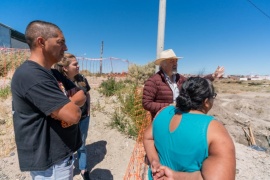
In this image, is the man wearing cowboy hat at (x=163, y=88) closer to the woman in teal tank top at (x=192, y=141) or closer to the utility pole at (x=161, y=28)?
the utility pole at (x=161, y=28)

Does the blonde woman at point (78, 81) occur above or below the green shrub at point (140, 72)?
below

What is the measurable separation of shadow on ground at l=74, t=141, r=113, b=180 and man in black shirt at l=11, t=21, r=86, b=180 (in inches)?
83.9

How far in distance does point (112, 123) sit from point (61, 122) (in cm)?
421

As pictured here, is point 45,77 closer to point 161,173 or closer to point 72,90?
point 72,90

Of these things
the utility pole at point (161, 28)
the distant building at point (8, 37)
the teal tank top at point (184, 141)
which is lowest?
the teal tank top at point (184, 141)

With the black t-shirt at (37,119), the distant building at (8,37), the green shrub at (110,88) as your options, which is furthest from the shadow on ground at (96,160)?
the distant building at (8,37)

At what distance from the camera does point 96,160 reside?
4.23m

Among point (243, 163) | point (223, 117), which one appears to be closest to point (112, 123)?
point (243, 163)

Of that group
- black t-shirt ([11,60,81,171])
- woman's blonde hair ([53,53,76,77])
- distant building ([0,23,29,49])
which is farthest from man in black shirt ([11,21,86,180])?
distant building ([0,23,29,49])

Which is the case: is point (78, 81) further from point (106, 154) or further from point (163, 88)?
point (106, 154)

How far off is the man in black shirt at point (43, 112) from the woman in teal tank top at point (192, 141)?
1.99 ft

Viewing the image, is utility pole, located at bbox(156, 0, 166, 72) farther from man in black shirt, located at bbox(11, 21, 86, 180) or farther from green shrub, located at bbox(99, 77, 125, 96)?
green shrub, located at bbox(99, 77, 125, 96)

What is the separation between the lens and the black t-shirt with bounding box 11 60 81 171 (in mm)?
1395

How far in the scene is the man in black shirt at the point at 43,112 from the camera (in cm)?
140
